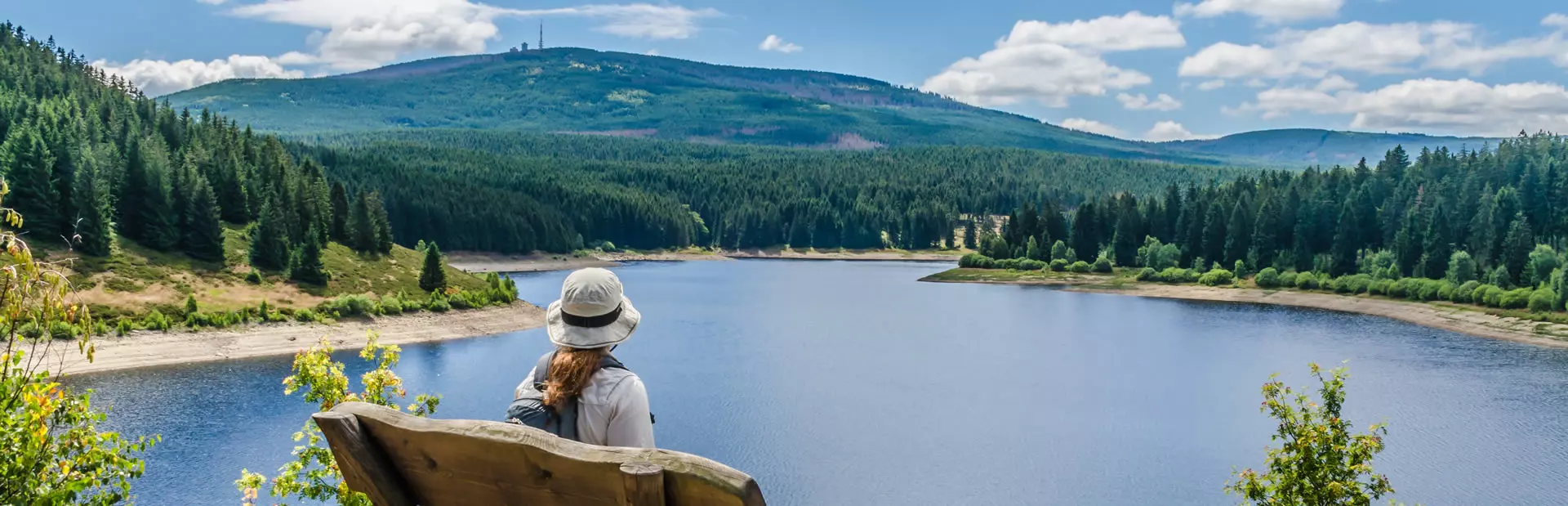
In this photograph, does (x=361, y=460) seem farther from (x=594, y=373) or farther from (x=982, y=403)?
(x=982, y=403)

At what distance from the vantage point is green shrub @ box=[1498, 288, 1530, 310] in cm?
8988

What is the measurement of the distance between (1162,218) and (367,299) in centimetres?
10583

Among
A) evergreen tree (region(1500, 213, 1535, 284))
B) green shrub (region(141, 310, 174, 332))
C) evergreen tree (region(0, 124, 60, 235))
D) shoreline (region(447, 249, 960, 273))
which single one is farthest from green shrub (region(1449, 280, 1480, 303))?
evergreen tree (region(0, 124, 60, 235))

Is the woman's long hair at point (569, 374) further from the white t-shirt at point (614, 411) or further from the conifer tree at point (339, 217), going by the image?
the conifer tree at point (339, 217)

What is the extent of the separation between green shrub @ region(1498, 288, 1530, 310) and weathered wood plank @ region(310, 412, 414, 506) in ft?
339

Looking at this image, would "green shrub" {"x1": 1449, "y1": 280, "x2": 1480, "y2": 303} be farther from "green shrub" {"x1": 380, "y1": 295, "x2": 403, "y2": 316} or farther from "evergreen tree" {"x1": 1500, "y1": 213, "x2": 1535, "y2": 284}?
"green shrub" {"x1": 380, "y1": 295, "x2": 403, "y2": 316}

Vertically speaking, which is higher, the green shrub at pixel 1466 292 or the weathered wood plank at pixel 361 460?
the weathered wood plank at pixel 361 460

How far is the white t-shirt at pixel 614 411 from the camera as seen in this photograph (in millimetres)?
5594

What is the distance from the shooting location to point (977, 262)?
147375 mm

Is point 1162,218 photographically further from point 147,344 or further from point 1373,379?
point 147,344

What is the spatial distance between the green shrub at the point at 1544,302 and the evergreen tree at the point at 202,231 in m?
93.9

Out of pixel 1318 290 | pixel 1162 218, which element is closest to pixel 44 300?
pixel 1318 290

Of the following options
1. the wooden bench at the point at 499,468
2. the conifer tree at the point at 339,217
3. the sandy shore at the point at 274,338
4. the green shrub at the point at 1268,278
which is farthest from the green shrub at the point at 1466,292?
the wooden bench at the point at 499,468

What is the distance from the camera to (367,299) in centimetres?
7306
